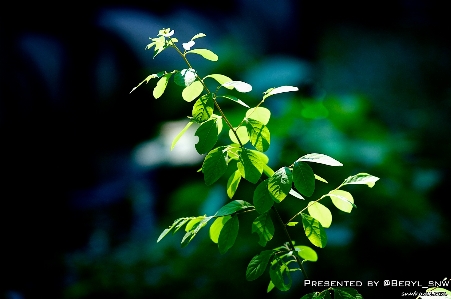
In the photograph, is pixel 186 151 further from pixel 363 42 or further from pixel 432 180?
pixel 363 42

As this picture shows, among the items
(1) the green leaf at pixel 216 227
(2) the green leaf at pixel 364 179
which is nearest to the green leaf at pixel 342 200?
(2) the green leaf at pixel 364 179

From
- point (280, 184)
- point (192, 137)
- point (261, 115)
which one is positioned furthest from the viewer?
point (192, 137)

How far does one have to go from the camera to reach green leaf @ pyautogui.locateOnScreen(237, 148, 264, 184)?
3.00ft

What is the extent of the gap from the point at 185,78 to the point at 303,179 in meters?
0.31

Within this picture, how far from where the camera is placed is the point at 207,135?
93 centimetres

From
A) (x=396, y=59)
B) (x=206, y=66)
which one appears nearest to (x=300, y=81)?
(x=206, y=66)

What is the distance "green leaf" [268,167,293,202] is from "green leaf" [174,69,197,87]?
0.83ft

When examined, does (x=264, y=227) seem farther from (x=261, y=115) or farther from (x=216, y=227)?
(x=261, y=115)

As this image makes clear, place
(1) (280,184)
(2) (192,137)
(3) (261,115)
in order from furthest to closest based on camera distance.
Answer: (2) (192,137) → (3) (261,115) → (1) (280,184)

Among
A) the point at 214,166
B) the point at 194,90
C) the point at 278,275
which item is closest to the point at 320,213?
the point at 278,275

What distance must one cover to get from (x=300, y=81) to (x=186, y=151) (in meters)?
1.23

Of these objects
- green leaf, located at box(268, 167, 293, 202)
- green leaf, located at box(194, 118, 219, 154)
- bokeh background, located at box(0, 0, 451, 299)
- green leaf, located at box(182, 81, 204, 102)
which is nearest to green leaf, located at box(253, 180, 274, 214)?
green leaf, located at box(268, 167, 293, 202)

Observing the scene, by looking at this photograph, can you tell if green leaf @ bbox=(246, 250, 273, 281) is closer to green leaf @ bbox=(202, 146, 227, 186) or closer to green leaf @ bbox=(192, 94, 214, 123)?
green leaf @ bbox=(202, 146, 227, 186)

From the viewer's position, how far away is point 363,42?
6.26 m
